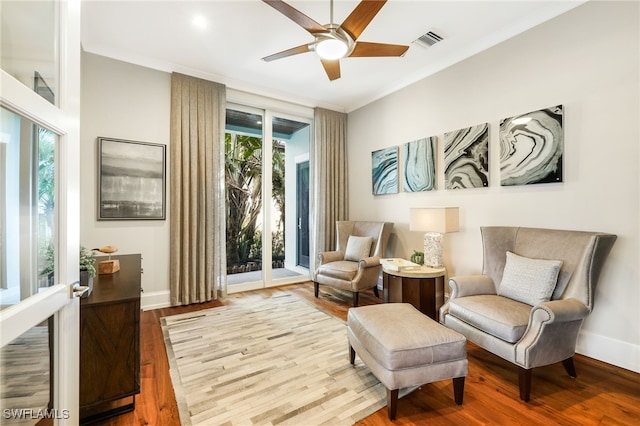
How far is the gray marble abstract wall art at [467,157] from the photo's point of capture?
3.07 metres

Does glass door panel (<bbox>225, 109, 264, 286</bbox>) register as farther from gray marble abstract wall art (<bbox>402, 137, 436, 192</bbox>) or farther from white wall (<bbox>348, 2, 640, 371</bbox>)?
white wall (<bbox>348, 2, 640, 371</bbox>)

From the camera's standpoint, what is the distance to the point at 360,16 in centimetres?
198

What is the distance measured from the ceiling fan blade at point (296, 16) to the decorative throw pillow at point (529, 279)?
242cm

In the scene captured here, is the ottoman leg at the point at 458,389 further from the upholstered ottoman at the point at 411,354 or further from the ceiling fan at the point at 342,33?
the ceiling fan at the point at 342,33

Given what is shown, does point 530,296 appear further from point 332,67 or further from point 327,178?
point 327,178

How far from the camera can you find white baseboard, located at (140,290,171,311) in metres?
3.45

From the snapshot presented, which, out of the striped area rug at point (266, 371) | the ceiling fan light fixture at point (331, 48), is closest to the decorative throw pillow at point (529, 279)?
the striped area rug at point (266, 371)

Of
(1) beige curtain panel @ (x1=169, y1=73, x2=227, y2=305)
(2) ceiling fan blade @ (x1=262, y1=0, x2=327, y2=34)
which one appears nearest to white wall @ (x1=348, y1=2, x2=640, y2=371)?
(2) ceiling fan blade @ (x1=262, y1=0, x2=327, y2=34)

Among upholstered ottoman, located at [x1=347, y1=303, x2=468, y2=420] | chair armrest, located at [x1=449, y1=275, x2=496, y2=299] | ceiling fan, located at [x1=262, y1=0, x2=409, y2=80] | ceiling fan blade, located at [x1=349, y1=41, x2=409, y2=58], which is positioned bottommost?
upholstered ottoman, located at [x1=347, y1=303, x2=468, y2=420]

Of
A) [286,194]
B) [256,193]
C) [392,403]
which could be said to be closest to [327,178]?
[286,194]

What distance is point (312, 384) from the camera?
1997mm

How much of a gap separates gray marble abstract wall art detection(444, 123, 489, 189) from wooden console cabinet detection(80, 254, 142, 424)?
130 inches

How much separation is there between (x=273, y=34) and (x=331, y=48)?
3.47 feet

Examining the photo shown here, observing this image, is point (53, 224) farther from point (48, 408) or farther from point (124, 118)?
point (124, 118)
